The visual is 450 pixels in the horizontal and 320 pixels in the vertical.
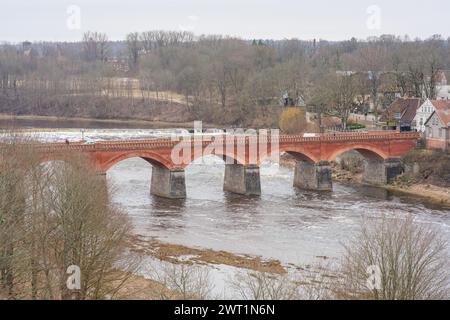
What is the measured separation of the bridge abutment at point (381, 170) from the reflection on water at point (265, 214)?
3.12m

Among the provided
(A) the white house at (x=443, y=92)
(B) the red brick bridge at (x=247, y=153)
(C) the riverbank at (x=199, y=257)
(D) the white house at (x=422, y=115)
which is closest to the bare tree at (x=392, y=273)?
(C) the riverbank at (x=199, y=257)

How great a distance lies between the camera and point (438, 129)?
7425 cm

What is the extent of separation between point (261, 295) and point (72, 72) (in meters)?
164

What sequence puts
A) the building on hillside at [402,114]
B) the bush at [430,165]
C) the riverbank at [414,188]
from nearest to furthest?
the riverbank at [414,188], the bush at [430,165], the building on hillside at [402,114]

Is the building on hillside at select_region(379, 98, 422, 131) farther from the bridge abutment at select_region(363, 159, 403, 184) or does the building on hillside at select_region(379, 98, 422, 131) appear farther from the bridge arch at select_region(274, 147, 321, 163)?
the bridge arch at select_region(274, 147, 321, 163)

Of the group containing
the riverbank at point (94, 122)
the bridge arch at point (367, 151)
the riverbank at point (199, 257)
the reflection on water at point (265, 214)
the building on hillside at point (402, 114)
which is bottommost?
the riverbank at point (199, 257)

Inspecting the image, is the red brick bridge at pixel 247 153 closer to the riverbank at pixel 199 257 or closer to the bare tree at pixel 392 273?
the riverbank at pixel 199 257

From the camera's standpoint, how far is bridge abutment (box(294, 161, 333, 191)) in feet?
Result: 226

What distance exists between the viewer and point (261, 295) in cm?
2606

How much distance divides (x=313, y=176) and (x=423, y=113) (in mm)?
18946

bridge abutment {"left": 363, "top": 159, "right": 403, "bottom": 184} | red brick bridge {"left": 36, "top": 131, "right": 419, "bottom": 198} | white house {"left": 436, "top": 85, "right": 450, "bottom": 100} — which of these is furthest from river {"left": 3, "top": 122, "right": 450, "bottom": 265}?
white house {"left": 436, "top": 85, "right": 450, "bottom": 100}

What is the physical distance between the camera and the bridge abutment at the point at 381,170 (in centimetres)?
7300

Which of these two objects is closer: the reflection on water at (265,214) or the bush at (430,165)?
the reflection on water at (265,214)
